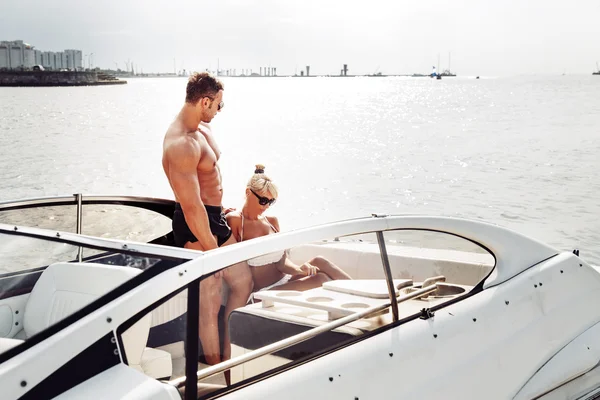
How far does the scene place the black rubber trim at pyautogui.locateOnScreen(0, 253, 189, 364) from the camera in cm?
215

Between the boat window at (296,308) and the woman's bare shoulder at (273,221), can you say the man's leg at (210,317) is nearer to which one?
the boat window at (296,308)

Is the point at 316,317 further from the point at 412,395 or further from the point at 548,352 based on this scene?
the point at 548,352

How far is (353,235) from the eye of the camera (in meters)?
3.13

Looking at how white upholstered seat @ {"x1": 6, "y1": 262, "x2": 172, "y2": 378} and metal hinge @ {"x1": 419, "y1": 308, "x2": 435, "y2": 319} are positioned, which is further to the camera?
metal hinge @ {"x1": 419, "y1": 308, "x2": 435, "y2": 319}

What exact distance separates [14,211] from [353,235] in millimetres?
1876

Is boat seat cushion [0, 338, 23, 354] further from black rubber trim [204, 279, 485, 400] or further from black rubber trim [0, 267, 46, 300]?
black rubber trim [0, 267, 46, 300]

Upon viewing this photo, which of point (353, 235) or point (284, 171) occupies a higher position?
point (353, 235)

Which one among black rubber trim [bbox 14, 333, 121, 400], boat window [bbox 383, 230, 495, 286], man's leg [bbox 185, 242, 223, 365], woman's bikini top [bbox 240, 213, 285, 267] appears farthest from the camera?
boat window [bbox 383, 230, 495, 286]

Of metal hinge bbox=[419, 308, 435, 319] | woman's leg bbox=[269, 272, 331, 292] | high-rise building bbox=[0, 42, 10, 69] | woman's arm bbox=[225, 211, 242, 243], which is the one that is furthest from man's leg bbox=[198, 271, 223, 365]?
high-rise building bbox=[0, 42, 10, 69]

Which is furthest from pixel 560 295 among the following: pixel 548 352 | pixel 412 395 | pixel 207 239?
pixel 207 239

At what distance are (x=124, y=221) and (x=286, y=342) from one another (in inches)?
90.8

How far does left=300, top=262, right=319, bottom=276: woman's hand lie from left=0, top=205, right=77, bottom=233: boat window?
1294mm

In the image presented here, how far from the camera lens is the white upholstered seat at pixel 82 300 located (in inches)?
91.7

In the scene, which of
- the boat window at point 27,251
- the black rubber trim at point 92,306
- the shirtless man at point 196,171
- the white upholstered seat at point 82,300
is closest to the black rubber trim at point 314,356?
the white upholstered seat at point 82,300
